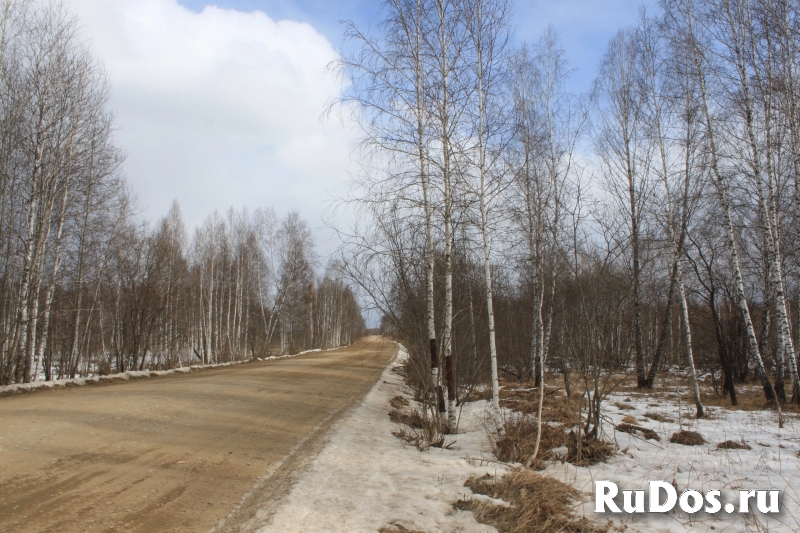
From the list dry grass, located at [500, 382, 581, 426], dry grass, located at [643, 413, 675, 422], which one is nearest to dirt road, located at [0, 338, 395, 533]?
dry grass, located at [500, 382, 581, 426]

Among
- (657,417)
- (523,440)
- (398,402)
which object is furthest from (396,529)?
(398,402)

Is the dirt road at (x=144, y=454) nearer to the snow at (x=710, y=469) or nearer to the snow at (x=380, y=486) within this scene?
the snow at (x=380, y=486)

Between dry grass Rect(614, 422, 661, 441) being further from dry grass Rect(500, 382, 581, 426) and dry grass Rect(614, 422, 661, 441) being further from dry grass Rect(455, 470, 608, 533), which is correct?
dry grass Rect(455, 470, 608, 533)

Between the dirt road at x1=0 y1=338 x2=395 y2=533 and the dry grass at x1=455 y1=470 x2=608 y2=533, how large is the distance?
2.17 m

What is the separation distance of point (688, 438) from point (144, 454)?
7.88 meters

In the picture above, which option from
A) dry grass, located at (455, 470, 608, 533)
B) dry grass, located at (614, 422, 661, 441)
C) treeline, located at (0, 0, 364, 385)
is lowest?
dry grass, located at (614, 422, 661, 441)

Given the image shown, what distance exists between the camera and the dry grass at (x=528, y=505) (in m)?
3.96

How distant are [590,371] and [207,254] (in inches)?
1253

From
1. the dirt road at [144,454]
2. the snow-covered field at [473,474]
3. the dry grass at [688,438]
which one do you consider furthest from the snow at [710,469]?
the dirt road at [144,454]

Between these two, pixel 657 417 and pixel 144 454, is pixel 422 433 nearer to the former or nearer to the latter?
pixel 144 454

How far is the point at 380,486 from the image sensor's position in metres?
5.03

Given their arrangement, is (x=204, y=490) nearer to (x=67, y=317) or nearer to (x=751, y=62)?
(x=751, y=62)

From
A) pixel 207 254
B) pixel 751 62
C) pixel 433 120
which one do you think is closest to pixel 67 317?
pixel 207 254

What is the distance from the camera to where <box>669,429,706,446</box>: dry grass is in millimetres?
7082
